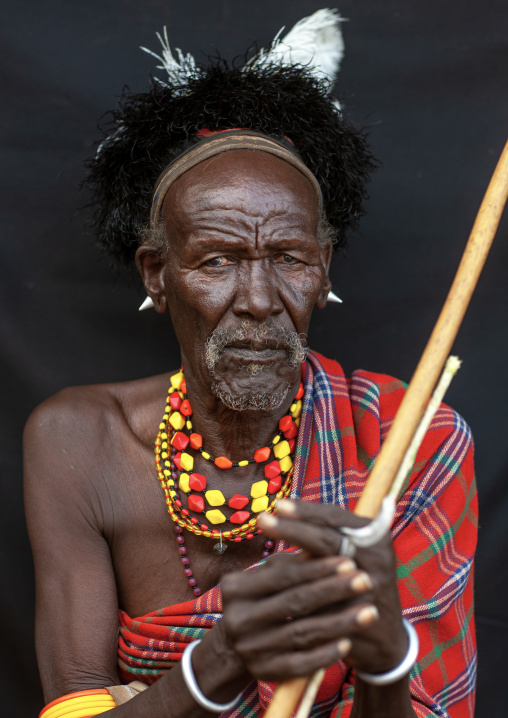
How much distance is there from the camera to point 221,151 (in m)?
2.14

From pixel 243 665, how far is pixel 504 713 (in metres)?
1.93

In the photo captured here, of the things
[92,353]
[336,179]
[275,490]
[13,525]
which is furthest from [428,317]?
[13,525]

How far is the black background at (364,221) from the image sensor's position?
107 inches

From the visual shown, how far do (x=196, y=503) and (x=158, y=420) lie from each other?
13.7 inches

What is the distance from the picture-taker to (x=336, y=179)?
7.86 ft

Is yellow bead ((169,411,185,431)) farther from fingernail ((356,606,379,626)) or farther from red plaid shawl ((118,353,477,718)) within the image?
fingernail ((356,606,379,626))

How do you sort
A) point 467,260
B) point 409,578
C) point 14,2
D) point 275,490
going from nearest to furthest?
1. point 467,260
2. point 409,578
3. point 275,490
4. point 14,2

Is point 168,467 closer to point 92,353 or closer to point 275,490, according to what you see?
point 275,490

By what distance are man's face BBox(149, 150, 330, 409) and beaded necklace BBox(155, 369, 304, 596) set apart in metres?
0.20

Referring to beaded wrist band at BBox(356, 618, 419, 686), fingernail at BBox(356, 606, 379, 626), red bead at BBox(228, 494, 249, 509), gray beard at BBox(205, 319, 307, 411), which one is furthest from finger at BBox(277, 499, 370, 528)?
red bead at BBox(228, 494, 249, 509)

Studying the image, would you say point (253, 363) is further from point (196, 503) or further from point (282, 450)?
point (196, 503)

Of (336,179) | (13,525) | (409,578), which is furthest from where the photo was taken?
(13,525)

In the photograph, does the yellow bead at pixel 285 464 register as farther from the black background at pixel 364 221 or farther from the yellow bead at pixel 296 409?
the black background at pixel 364 221

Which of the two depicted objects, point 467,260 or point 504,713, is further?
point 504,713
